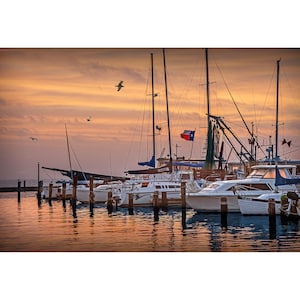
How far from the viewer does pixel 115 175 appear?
14039 mm

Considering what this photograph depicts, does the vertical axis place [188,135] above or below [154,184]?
above

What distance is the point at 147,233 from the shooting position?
13156 millimetres

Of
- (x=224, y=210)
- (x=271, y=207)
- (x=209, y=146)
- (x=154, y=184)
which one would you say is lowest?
(x=224, y=210)

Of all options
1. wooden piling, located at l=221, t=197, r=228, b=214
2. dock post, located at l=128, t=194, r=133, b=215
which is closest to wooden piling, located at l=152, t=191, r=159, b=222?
dock post, located at l=128, t=194, r=133, b=215

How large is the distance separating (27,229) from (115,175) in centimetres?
166

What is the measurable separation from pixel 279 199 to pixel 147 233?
266 centimetres

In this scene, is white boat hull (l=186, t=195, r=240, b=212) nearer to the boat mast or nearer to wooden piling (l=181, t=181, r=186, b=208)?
wooden piling (l=181, t=181, r=186, b=208)

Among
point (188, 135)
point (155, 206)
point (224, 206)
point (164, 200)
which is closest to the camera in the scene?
point (188, 135)

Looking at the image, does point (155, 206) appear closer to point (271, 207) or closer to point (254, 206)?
point (254, 206)

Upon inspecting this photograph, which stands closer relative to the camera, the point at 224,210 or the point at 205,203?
the point at 224,210

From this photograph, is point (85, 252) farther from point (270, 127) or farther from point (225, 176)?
point (225, 176)

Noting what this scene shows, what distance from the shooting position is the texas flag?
43.4 ft

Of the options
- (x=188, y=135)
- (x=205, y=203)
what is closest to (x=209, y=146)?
(x=188, y=135)
